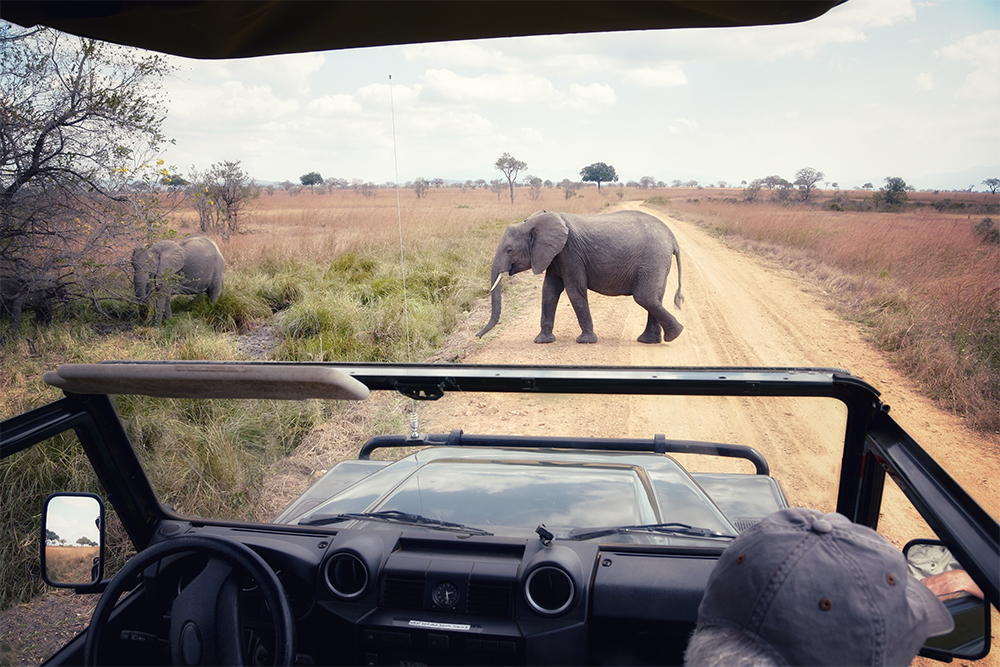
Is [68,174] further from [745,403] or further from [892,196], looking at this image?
[892,196]

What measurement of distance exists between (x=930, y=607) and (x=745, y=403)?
16.3ft

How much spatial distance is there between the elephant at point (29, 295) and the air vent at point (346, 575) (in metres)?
6.23

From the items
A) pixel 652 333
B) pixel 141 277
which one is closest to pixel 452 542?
pixel 652 333

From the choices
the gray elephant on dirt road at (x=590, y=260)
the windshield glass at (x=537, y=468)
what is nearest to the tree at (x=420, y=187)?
the gray elephant on dirt road at (x=590, y=260)

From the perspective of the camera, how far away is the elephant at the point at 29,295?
620 cm

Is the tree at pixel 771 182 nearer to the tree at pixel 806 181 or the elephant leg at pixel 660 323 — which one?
the tree at pixel 806 181

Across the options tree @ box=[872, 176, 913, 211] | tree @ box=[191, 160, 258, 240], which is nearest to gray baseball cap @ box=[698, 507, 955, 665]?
tree @ box=[191, 160, 258, 240]

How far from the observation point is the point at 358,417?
502 cm

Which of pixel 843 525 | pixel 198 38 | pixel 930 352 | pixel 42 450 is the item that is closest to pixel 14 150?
pixel 42 450

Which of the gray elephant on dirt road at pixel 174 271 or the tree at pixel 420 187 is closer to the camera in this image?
the gray elephant on dirt road at pixel 174 271

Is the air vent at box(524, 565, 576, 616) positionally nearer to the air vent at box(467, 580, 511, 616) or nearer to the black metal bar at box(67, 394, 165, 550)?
the air vent at box(467, 580, 511, 616)

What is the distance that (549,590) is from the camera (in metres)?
1.44

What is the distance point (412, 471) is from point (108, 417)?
34.9 inches

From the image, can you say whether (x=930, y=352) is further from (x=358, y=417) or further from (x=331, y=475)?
(x=331, y=475)
